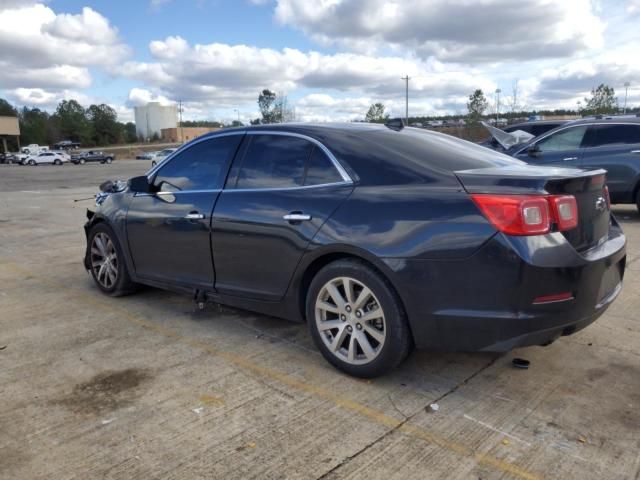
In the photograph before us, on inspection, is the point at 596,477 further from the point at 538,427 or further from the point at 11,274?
the point at 11,274

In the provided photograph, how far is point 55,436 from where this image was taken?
9.62 feet

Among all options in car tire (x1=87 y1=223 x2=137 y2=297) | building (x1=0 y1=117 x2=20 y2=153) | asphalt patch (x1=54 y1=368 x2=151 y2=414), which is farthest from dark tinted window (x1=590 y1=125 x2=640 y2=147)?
building (x1=0 y1=117 x2=20 y2=153)

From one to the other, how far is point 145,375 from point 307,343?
3.80ft

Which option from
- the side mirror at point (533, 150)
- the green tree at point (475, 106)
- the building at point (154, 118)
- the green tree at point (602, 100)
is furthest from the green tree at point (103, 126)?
the side mirror at point (533, 150)

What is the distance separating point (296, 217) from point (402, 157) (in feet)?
2.54

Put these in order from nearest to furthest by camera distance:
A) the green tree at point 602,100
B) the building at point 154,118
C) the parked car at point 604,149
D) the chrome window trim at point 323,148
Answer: the chrome window trim at point 323,148 → the parked car at point 604,149 → the green tree at point 602,100 → the building at point 154,118

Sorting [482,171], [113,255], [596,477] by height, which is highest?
[482,171]

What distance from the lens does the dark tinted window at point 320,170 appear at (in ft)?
11.9

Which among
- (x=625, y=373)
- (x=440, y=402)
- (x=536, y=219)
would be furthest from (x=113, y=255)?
(x=625, y=373)

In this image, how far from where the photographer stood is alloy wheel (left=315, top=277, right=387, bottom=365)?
3.37 m

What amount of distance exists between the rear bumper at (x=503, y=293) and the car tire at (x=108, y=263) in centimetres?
304

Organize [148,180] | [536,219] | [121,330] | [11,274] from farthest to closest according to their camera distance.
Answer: [11,274] < [148,180] < [121,330] < [536,219]

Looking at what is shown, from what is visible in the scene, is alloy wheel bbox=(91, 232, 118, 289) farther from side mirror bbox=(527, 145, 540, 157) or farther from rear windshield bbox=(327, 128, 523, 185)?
side mirror bbox=(527, 145, 540, 157)

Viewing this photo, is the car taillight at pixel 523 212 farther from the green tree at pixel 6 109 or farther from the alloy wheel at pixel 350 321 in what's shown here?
the green tree at pixel 6 109
